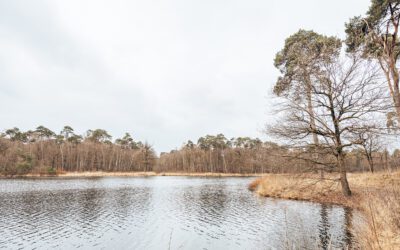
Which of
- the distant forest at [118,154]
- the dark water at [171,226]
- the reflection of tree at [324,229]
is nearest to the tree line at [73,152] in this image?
the distant forest at [118,154]

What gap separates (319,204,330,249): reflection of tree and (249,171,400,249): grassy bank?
1512mm

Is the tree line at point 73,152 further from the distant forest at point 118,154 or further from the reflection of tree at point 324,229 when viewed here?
the reflection of tree at point 324,229

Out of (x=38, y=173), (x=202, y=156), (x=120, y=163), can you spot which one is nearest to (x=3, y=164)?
(x=38, y=173)

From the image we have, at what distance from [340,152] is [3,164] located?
68.3 meters

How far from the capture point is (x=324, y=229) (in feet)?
33.8

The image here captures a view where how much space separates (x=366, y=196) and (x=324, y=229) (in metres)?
8.23

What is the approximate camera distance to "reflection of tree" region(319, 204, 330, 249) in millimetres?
8680

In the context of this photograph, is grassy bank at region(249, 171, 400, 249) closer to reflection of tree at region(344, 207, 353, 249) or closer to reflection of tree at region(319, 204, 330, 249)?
reflection of tree at region(344, 207, 353, 249)

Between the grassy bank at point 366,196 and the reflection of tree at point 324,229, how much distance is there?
4.96ft

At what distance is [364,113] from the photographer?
13711 mm

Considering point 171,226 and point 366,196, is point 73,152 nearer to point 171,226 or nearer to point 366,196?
point 171,226

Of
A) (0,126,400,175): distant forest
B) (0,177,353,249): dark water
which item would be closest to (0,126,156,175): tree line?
(0,126,400,175): distant forest

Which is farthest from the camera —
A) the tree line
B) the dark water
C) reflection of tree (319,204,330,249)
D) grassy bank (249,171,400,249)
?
the tree line

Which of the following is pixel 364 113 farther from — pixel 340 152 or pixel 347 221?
pixel 347 221
